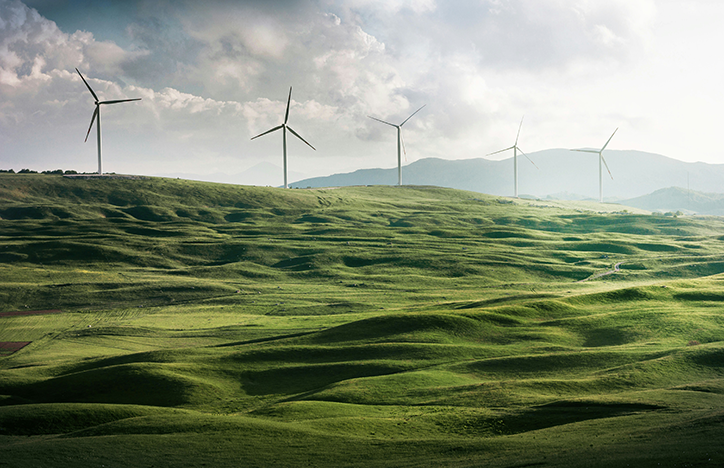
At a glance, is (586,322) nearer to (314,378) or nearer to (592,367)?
(592,367)

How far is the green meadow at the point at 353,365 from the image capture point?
111ft

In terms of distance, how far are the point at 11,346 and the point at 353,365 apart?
179 ft

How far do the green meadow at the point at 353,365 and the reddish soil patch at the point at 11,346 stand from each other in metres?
1.11

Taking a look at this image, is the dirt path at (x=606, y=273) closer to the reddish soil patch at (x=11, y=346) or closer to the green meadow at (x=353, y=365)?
the green meadow at (x=353, y=365)

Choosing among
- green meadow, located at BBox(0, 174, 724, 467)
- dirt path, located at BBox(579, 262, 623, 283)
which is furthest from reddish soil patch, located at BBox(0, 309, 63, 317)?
dirt path, located at BBox(579, 262, 623, 283)

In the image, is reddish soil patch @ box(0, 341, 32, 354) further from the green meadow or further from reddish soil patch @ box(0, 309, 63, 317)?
reddish soil patch @ box(0, 309, 63, 317)

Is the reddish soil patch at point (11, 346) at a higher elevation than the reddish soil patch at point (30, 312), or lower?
lower

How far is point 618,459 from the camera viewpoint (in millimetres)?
25438

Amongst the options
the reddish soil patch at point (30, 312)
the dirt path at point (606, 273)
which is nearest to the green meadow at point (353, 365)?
the dirt path at point (606, 273)

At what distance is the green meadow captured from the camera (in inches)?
1329

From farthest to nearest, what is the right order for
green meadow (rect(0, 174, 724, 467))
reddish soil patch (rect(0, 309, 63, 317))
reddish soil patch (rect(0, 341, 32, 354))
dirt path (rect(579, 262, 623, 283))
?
dirt path (rect(579, 262, 623, 283))
reddish soil patch (rect(0, 309, 63, 317))
reddish soil patch (rect(0, 341, 32, 354))
green meadow (rect(0, 174, 724, 467))

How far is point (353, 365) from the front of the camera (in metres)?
60.4

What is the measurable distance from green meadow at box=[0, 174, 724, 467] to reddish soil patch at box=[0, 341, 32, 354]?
1111 mm

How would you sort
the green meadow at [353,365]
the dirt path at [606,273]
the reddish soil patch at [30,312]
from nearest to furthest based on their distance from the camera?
the green meadow at [353,365] < the reddish soil patch at [30,312] < the dirt path at [606,273]
